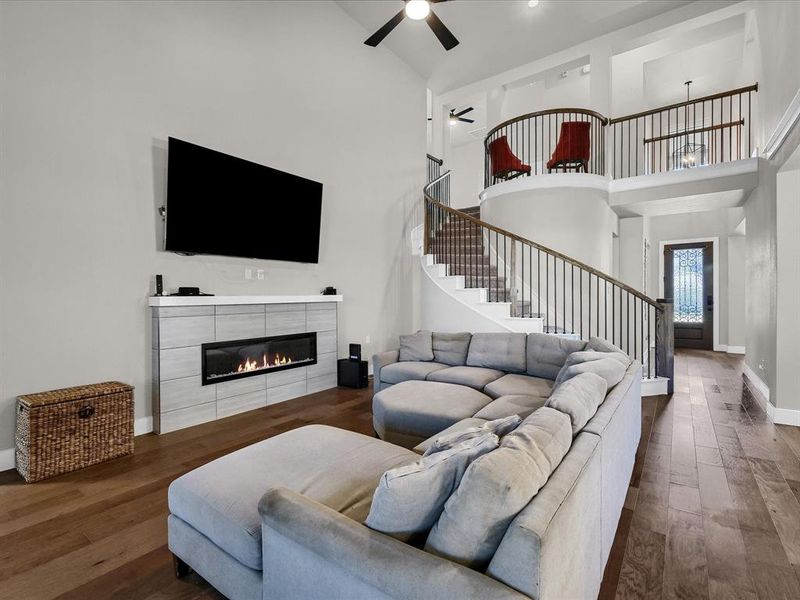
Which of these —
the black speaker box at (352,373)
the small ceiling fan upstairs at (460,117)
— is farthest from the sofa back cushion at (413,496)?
the small ceiling fan upstairs at (460,117)

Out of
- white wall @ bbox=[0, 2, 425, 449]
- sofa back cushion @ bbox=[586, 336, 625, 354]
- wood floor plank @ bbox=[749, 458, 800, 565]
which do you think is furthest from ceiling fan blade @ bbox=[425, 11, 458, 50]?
wood floor plank @ bbox=[749, 458, 800, 565]

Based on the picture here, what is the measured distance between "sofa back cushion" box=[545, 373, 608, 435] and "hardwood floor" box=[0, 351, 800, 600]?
2.40ft

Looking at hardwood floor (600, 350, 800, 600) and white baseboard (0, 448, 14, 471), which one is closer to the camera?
hardwood floor (600, 350, 800, 600)

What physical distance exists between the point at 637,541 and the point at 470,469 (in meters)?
1.55

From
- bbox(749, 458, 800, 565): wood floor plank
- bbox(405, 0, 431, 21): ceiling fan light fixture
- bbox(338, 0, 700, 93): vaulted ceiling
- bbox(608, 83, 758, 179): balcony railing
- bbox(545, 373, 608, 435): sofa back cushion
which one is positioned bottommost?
bbox(749, 458, 800, 565): wood floor plank

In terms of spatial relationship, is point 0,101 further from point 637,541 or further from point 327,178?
point 637,541

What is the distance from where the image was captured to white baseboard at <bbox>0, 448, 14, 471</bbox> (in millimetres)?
2727

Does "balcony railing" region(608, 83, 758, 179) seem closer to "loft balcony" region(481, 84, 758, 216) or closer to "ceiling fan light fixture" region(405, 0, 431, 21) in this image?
"loft balcony" region(481, 84, 758, 216)

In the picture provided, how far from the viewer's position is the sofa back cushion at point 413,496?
1053mm

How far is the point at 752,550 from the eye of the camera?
1.90 meters

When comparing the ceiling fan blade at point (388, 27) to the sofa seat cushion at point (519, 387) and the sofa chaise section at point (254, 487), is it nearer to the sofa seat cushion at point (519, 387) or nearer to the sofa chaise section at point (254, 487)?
the sofa seat cushion at point (519, 387)

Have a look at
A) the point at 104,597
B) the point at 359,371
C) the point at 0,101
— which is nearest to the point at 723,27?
the point at 359,371

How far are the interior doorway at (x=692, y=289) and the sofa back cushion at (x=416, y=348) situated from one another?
7.18 metres

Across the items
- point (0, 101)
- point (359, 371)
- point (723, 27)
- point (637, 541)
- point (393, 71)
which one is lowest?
point (637, 541)
